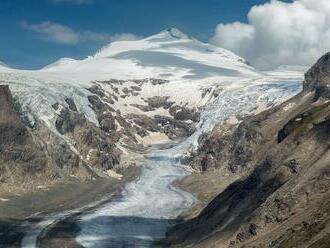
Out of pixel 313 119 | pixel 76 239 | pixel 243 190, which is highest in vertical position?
pixel 313 119

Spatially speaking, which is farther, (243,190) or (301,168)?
(243,190)

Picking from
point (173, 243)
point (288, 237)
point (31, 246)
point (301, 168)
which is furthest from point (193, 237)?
point (288, 237)

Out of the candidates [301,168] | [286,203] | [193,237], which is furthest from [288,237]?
[193,237]

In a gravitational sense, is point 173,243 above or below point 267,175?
below

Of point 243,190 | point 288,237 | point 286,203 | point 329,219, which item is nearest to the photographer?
point 329,219

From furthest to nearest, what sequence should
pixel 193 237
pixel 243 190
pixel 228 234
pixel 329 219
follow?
pixel 243 190 → pixel 193 237 → pixel 228 234 → pixel 329 219

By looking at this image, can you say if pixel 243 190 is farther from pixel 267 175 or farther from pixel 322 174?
pixel 322 174

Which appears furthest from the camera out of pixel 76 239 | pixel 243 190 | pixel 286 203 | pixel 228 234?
pixel 76 239

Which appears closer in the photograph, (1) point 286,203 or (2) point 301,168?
(1) point 286,203

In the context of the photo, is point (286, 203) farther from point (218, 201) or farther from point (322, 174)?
point (218, 201)
